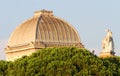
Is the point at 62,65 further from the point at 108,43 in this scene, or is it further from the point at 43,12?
the point at 43,12

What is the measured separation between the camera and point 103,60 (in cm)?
9800

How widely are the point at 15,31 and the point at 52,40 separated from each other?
9929 mm

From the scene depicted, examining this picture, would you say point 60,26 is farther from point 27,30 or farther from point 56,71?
point 56,71

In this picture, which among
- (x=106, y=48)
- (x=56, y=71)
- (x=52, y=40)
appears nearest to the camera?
(x=56, y=71)

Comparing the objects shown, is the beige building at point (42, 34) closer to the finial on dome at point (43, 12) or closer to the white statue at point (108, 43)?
the finial on dome at point (43, 12)

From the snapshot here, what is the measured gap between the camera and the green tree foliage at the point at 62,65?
93750 millimetres

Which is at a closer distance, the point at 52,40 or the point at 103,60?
the point at 103,60

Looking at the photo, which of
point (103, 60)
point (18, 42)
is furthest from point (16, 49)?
point (103, 60)

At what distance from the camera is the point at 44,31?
147 meters

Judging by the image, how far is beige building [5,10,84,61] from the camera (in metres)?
144

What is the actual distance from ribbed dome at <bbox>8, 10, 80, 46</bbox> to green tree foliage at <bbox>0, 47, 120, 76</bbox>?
1828 inches

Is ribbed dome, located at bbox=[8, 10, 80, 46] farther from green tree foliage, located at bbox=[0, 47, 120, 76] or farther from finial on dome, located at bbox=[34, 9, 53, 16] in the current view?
green tree foliage, located at bbox=[0, 47, 120, 76]

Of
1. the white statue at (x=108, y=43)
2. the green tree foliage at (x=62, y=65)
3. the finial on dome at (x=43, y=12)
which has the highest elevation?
the finial on dome at (x=43, y=12)

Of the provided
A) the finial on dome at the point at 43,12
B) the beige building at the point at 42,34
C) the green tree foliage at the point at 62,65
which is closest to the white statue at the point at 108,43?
the green tree foliage at the point at 62,65
